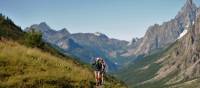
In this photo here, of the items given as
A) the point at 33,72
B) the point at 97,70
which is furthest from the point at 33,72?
the point at 97,70

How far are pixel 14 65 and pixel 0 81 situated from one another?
282cm

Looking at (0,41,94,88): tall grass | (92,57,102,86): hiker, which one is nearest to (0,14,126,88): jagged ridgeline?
(0,41,94,88): tall grass

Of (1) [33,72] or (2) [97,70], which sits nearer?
(1) [33,72]

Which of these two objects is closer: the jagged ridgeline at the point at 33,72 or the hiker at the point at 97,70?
the jagged ridgeline at the point at 33,72

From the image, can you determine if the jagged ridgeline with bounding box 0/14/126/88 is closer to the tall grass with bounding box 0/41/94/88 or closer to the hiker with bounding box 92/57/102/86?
the tall grass with bounding box 0/41/94/88

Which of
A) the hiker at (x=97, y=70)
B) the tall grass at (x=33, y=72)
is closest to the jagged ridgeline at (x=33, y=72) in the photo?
the tall grass at (x=33, y=72)

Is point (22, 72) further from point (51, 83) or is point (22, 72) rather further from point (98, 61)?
point (98, 61)

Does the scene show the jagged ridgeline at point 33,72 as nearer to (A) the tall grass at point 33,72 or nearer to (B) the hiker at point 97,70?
(A) the tall grass at point 33,72

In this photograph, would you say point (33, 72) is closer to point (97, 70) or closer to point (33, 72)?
point (33, 72)

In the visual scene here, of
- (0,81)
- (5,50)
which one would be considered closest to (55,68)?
(5,50)

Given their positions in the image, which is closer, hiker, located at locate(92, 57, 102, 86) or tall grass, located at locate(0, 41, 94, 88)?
tall grass, located at locate(0, 41, 94, 88)

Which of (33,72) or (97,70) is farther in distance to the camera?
(97,70)

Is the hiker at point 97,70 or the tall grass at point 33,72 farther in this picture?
the hiker at point 97,70

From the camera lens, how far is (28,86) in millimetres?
23859
